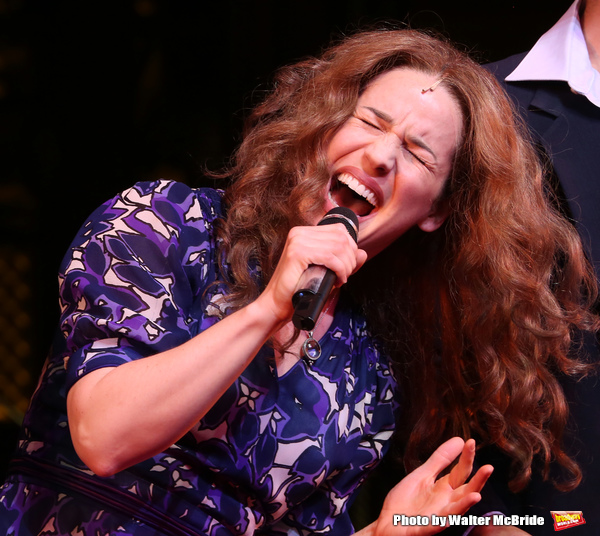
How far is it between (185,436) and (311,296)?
0.47m

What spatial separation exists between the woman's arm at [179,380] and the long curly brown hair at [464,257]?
0.35 meters

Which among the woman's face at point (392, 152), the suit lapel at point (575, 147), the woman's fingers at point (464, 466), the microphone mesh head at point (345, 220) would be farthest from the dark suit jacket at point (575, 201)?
the microphone mesh head at point (345, 220)

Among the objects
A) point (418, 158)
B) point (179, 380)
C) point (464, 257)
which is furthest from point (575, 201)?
point (179, 380)

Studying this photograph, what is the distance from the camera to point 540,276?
1444 mm

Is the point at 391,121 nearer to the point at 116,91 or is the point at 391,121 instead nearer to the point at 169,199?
the point at 169,199

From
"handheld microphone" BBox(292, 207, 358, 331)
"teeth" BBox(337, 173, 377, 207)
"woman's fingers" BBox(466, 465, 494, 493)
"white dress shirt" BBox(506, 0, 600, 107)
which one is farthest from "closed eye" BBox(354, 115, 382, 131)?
"woman's fingers" BBox(466, 465, 494, 493)

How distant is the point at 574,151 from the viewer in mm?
1494

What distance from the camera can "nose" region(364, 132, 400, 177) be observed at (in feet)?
4.25

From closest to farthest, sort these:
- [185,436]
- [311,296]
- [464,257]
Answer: [311,296] < [185,436] < [464,257]

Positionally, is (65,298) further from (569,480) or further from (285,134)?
(569,480)

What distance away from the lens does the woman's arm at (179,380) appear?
0.92 metres

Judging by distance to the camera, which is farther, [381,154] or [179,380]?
[381,154]

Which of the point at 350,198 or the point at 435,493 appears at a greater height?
the point at 350,198

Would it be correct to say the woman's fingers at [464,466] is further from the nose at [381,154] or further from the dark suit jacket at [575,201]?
the nose at [381,154]
